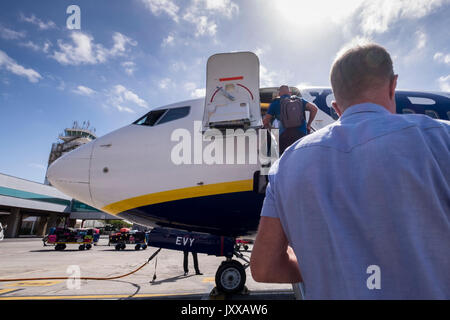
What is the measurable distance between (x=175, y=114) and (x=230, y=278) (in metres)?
4.07

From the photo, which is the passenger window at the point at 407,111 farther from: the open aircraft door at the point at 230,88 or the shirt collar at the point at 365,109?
the shirt collar at the point at 365,109

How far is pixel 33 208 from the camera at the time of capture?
3516 centimetres

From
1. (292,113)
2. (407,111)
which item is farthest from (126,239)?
(407,111)

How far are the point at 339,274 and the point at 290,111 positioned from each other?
11.2ft

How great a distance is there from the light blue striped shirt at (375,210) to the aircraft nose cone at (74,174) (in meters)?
5.23

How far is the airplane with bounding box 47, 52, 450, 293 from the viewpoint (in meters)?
4.71

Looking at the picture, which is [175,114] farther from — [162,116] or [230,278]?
[230,278]

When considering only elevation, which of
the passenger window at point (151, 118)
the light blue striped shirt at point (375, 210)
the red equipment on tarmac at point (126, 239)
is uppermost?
the passenger window at point (151, 118)

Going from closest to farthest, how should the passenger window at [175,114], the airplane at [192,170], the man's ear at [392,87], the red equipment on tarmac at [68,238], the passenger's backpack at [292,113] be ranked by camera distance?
the man's ear at [392,87] < the passenger's backpack at [292,113] < the airplane at [192,170] < the passenger window at [175,114] < the red equipment on tarmac at [68,238]

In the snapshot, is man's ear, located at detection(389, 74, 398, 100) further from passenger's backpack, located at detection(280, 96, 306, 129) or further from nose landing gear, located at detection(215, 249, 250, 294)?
nose landing gear, located at detection(215, 249, 250, 294)

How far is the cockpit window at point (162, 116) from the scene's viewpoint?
18.6 ft

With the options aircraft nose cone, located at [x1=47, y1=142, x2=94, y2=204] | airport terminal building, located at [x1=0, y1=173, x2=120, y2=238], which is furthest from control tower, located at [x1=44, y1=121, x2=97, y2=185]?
aircraft nose cone, located at [x1=47, y1=142, x2=94, y2=204]

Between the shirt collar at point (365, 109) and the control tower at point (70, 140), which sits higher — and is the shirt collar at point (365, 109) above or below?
below

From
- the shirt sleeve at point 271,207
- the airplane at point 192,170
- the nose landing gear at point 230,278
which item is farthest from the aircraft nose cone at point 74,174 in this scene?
the shirt sleeve at point 271,207
